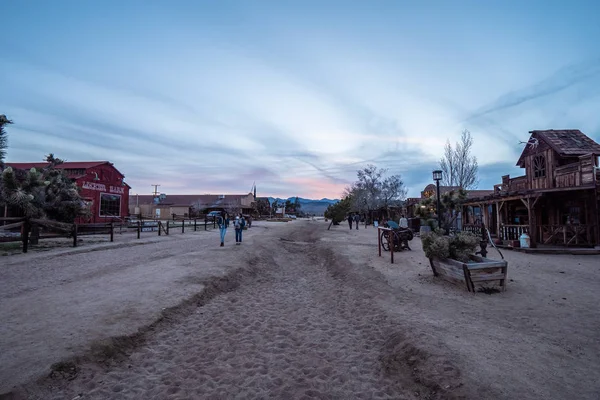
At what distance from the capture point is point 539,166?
16594 mm

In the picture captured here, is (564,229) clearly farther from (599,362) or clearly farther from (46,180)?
(46,180)

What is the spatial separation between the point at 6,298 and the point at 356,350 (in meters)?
6.57

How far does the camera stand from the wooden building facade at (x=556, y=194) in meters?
13.0

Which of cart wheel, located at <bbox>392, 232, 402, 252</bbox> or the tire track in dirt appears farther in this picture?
cart wheel, located at <bbox>392, 232, 402, 252</bbox>

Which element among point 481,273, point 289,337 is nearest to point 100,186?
point 289,337

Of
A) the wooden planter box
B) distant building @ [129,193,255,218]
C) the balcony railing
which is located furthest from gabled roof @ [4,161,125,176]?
the balcony railing

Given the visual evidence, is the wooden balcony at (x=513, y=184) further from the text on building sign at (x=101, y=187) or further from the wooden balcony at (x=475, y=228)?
the text on building sign at (x=101, y=187)

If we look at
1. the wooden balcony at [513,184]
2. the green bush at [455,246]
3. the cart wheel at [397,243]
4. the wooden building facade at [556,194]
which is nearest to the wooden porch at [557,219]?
the wooden building facade at [556,194]

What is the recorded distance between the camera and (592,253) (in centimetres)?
1212

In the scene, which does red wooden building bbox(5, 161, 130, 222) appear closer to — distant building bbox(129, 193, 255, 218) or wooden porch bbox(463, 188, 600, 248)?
distant building bbox(129, 193, 255, 218)

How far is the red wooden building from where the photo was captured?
78.2 feet

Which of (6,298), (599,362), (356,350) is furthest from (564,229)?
(6,298)

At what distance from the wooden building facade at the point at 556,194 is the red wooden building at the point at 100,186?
2823 centimetres

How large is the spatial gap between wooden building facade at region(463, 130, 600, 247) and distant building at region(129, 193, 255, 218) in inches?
1709
